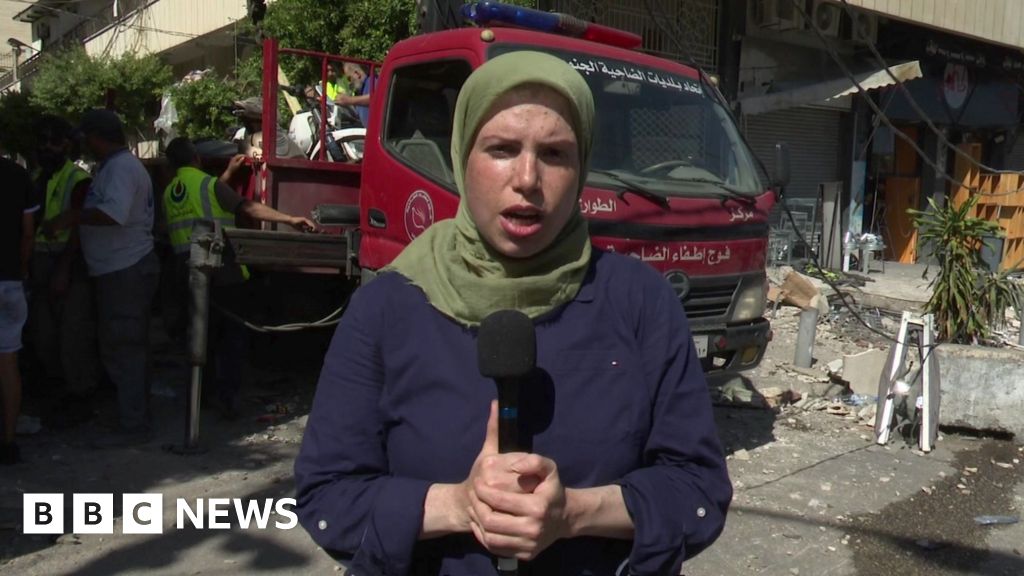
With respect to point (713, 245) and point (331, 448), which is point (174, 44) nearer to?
point (713, 245)

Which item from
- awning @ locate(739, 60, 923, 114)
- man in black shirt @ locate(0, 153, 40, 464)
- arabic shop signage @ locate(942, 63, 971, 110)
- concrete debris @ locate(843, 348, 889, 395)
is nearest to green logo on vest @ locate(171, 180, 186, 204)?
man in black shirt @ locate(0, 153, 40, 464)

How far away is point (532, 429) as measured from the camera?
1.50m

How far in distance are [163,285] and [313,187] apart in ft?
5.98

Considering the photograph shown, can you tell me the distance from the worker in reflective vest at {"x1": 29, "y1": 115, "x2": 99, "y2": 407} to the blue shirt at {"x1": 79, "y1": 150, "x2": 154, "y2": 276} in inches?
7.6

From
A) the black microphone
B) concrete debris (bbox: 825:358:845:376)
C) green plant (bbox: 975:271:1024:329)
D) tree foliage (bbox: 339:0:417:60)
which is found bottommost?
concrete debris (bbox: 825:358:845:376)

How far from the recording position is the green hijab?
153 centimetres

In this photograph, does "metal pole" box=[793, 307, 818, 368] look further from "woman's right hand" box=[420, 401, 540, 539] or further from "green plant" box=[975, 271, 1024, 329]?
"woman's right hand" box=[420, 401, 540, 539]

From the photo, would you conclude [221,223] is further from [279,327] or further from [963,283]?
[963,283]

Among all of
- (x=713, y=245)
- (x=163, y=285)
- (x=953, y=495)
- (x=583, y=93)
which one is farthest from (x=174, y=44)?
(x=583, y=93)

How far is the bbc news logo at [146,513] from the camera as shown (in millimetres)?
4445

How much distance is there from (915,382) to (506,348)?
5.67 meters

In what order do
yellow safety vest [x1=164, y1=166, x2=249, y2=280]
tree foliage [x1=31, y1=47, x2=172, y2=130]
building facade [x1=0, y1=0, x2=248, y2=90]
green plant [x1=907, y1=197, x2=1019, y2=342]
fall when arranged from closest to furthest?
yellow safety vest [x1=164, y1=166, x2=249, y2=280] < green plant [x1=907, y1=197, x2=1019, y2=342] < building facade [x1=0, y1=0, x2=248, y2=90] < tree foliage [x1=31, y1=47, x2=172, y2=130]

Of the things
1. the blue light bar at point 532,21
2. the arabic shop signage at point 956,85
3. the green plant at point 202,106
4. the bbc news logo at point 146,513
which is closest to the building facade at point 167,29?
the green plant at point 202,106

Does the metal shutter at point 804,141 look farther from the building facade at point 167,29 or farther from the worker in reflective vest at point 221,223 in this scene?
the worker in reflective vest at point 221,223
